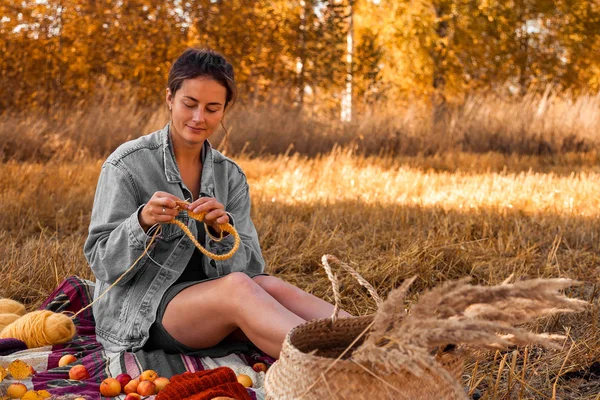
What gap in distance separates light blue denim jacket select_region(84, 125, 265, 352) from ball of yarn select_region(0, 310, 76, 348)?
17 cm

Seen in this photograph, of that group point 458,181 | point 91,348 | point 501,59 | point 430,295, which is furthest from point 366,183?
point 501,59

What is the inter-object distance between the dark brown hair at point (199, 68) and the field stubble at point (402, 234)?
1.37m

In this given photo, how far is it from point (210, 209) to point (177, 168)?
0.52 metres

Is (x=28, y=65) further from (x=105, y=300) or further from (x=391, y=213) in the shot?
(x=105, y=300)

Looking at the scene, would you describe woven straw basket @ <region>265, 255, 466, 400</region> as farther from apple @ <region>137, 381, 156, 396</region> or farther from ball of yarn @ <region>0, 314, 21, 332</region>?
ball of yarn @ <region>0, 314, 21, 332</region>

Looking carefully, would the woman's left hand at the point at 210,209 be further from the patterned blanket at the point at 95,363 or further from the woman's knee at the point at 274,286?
the patterned blanket at the point at 95,363

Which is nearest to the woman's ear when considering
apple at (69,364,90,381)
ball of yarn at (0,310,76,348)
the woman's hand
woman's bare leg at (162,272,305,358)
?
the woman's hand

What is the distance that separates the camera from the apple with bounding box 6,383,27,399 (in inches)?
97.3

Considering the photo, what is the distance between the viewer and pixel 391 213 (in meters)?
5.51

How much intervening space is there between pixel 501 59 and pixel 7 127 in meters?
12.4

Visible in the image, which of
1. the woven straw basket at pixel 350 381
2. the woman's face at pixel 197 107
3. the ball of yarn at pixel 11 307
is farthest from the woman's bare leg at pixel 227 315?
the ball of yarn at pixel 11 307

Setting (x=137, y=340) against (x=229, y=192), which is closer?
(x=137, y=340)

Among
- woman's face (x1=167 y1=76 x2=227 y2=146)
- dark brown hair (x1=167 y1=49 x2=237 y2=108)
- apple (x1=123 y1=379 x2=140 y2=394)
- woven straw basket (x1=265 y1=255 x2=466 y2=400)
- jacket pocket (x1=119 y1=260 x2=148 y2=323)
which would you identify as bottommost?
apple (x1=123 y1=379 x2=140 y2=394)

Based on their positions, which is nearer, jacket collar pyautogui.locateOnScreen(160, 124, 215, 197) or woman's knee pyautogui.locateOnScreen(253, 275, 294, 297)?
woman's knee pyautogui.locateOnScreen(253, 275, 294, 297)
